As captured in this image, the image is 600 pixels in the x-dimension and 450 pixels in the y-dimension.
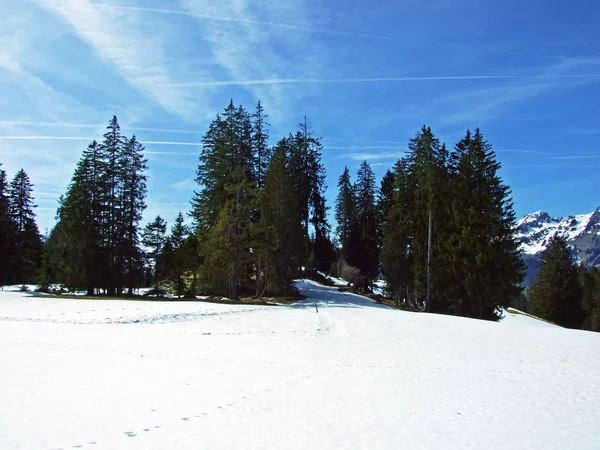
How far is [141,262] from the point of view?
42781mm

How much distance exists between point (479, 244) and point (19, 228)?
1962 inches

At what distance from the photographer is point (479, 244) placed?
3412cm

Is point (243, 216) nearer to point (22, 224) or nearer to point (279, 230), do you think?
point (279, 230)

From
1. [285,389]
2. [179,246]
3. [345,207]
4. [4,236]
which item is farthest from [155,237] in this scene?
[285,389]

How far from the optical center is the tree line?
34.7m

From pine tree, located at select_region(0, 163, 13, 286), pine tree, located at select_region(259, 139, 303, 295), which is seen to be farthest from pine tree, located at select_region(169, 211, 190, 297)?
pine tree, located at select_region(0, 163, 13, 286)

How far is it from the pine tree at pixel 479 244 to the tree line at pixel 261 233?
89mm

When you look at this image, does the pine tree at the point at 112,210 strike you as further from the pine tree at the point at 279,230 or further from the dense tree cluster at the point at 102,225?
the pine tree at the point at 279,230

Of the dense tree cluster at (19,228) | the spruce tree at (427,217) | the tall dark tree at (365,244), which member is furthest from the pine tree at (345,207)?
the dense tree cluster at (19,228)

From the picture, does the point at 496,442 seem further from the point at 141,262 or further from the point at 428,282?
the point at 141,262

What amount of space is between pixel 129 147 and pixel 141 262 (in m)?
11.3

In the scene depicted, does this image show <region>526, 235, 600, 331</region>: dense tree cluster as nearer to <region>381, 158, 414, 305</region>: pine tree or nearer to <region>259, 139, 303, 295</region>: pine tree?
<region>381, 158, 414, 305</region>: pine tree

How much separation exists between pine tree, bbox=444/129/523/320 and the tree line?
0.29 ft

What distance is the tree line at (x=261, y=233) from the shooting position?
34656 millimetres
